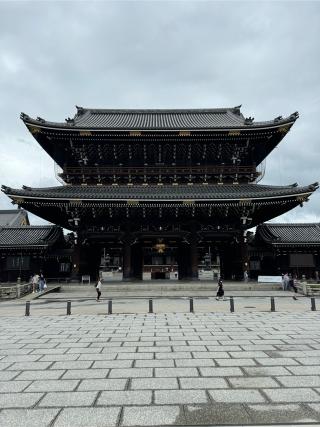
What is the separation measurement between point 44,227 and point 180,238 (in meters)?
12.6

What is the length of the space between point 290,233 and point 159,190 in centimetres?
1218

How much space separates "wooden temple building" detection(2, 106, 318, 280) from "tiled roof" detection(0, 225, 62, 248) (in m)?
1.48

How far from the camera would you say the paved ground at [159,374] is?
4.80m

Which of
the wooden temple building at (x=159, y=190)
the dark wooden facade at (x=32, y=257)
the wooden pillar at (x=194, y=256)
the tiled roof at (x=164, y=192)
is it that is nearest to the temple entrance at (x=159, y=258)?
the wooden temple building at (x=159, y=190)

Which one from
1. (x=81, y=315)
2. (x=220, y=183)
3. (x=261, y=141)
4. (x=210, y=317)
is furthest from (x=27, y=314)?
(x=261, y=141)

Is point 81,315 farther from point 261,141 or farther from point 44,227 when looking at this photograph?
point 261,141

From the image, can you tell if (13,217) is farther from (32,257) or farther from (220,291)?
(220,291)

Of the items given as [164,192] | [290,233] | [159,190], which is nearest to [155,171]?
[159,190]

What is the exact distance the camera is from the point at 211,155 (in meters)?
26.3

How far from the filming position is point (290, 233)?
89.9 feet

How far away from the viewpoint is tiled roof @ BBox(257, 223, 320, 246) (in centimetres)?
2558

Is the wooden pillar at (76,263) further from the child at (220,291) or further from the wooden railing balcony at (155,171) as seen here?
the child at (220,291)

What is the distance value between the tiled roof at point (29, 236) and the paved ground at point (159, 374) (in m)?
14.7

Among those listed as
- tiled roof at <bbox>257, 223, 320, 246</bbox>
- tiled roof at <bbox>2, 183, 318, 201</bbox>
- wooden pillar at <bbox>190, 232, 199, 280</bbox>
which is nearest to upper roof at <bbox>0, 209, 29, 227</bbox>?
tiled roof at <bbox>2, 183, 318, 201</bbox>
